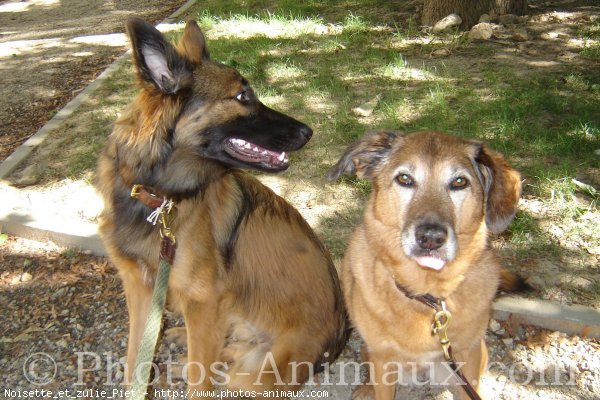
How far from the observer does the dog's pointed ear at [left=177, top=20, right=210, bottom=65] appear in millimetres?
2738

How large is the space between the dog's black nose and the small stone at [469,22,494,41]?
540cm

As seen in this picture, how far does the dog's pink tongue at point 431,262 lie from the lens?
8.20 feet

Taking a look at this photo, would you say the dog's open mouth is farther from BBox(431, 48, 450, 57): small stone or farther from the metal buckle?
BBox(431, 48, 450, 57): small stone

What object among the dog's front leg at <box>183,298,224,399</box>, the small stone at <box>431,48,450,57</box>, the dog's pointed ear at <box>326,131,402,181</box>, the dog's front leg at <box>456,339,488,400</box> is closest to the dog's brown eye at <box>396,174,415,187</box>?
the dog's pointed ear at <box>326,131,402,181</box>

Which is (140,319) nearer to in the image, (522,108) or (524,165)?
(524,165)

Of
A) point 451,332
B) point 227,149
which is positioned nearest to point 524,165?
point 451,332

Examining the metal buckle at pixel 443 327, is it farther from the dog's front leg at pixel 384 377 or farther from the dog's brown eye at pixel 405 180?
the dog's brown eye at pixel 405 180

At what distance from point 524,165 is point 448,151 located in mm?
2249

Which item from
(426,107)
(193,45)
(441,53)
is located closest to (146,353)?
(193,45)

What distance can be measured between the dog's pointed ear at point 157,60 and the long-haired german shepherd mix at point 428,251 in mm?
959

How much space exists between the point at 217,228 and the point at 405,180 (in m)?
1.09

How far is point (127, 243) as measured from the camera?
2.67 m

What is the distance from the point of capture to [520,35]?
→ 22.1ft

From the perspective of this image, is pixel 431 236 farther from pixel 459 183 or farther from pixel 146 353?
pixel 146 353
